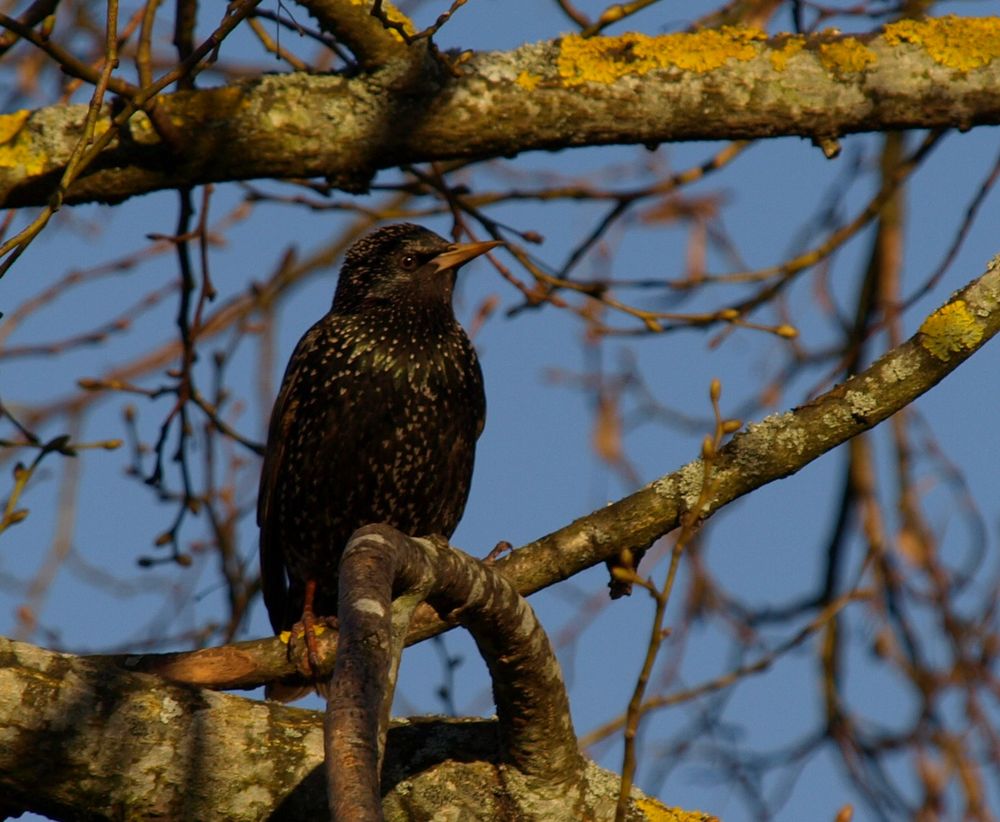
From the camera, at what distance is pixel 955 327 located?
3.40 metres

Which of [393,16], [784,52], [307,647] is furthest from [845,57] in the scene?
[307,647]

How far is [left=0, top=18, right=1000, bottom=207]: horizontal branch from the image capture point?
4.04 m

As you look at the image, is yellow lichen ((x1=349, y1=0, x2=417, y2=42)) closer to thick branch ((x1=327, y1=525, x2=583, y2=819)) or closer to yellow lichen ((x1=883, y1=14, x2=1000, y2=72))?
yellow lichen ((x1=883, y1=14, x2=1000, y2=72))

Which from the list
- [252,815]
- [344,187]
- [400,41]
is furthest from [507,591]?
[400,41]

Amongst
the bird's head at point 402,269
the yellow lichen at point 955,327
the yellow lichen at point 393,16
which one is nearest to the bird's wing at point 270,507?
the bird's head at point 402,269

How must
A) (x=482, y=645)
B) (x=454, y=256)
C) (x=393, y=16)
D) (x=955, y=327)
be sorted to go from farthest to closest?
(x=454, y=256), (x=393, y=16), (x=955, y=327), (x=482, y=645)

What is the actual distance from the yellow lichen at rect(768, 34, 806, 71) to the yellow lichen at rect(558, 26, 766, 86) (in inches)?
2.2

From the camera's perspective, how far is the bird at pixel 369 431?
487cm

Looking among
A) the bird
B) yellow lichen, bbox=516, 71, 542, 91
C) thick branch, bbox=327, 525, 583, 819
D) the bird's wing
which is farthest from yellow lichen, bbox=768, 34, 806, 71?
the bird's wing

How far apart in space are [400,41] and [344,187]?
0.44 m

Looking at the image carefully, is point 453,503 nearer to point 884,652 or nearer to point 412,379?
point 412,379

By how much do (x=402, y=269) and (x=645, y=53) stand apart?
4.76 feet

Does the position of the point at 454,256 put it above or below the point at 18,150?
above

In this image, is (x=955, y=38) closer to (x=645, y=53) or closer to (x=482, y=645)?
→ (x=645, y=53)
